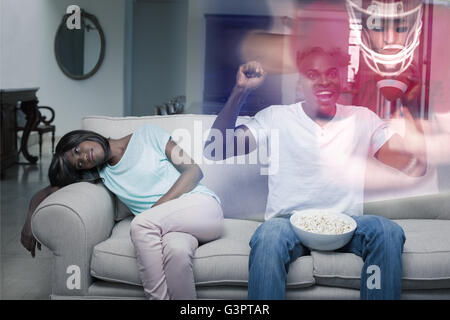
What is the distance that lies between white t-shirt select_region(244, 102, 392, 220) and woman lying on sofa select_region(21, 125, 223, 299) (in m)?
0.22

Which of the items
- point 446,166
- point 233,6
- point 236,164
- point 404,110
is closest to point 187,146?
point 236,164

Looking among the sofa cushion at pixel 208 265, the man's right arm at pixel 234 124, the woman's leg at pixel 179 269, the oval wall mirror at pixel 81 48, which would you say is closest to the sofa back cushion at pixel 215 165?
the man's right arm at pixel 234 124

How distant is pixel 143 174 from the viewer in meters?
1.61

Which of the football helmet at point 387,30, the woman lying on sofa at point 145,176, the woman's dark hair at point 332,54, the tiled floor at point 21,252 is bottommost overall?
the tiled floor at point 21,252

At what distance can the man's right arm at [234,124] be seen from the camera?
162 centimetres

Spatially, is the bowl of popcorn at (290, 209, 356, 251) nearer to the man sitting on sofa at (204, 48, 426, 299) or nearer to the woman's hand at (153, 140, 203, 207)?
the man sitting on sofa at (204, 48, 426, 299)

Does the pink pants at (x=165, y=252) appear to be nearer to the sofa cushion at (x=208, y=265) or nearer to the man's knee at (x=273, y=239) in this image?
the sofa cushion at (x=208, y=265)

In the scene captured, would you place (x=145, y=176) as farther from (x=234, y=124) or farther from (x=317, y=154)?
(x=317, y=154)

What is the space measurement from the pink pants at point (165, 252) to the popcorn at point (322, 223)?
31 cm

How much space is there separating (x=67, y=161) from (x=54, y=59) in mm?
340

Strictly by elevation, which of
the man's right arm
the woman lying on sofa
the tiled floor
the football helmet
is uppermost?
the football helmet

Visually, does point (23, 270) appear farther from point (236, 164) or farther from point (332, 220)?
point (332, 220)

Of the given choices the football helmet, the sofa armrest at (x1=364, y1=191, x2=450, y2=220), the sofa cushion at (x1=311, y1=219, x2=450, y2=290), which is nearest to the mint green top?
the sofa cushion at (x1=311, y1=219, x2=450, y2=290)

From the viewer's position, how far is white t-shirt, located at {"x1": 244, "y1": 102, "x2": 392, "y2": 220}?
5.19 feet
